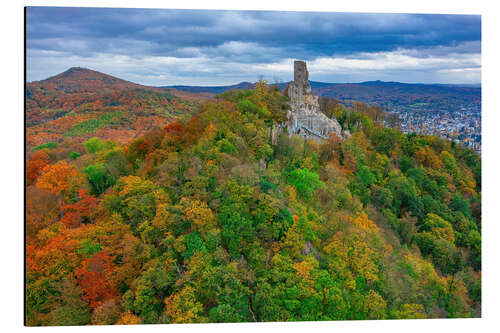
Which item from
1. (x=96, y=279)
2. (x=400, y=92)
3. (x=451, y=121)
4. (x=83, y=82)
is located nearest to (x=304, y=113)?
(x=400, y=92)

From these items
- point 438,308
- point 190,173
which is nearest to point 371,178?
point 438,308

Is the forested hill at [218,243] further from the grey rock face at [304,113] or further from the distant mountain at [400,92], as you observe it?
the grey rock face at [304,113]

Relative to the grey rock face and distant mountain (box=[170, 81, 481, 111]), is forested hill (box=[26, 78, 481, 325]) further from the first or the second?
the grey rock face

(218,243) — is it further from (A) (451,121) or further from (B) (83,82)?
(B) (83,82)

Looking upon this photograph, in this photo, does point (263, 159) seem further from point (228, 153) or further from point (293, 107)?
point (293, 107)

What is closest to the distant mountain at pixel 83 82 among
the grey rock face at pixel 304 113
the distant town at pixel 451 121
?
the grey rock face at pixel 304 113

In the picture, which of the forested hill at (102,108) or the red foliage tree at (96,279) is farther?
the forested hill at (102,108)

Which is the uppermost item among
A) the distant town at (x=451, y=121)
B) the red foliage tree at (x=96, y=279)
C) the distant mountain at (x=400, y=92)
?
the distant mountain at (x=400, y=92)
